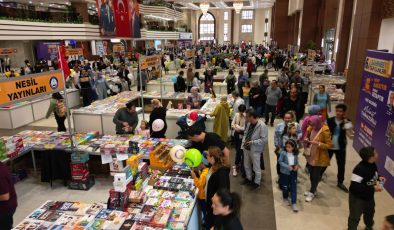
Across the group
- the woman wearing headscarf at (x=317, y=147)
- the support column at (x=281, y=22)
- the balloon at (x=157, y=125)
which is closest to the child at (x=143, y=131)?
the balloon at (x=157, y=125)

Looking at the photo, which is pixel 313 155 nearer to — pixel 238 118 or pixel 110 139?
pixel 238 118

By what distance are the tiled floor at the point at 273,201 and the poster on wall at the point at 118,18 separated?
16.8 m

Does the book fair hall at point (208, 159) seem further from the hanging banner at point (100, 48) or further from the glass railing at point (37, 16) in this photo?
the hanging banner at point (100, 48)

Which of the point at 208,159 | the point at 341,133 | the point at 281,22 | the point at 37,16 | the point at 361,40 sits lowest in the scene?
the point at 341,133

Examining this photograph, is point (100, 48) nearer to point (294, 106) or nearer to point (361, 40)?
point (294, 106)

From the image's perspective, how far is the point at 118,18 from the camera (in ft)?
72.5

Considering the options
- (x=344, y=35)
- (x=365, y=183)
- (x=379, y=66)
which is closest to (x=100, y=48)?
(x=344, y=35)

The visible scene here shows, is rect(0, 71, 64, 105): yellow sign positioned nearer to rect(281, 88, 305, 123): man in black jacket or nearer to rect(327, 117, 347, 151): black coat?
rect(327, 117, 347, 151): black coat

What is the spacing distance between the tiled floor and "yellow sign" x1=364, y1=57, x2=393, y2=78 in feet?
7.18

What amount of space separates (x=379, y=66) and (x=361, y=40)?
2267 mm

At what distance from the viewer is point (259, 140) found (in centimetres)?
542

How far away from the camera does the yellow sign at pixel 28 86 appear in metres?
4.32

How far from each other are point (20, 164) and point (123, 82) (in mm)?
7695

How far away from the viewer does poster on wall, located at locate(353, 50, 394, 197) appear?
5.68 m
